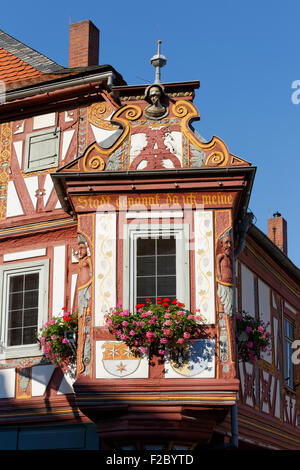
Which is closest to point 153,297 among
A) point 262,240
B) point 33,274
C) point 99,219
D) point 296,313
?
point 99,219

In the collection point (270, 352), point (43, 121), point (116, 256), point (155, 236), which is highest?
point (43, 121)

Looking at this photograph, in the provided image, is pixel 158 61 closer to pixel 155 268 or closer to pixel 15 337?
pixel 155 268

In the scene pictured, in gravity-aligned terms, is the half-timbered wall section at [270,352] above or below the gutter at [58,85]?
below

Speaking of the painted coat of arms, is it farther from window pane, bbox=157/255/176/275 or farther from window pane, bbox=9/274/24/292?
window pane, bbox=9/274/24/292

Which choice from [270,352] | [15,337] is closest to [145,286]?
[15,337]

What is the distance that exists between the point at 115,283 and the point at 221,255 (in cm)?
161

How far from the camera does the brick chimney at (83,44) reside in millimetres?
17141

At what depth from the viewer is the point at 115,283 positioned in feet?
43.5

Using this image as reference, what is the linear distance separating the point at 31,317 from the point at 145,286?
8.09 feet

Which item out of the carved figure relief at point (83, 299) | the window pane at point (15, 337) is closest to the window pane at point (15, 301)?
the window pane at point (15, 337)

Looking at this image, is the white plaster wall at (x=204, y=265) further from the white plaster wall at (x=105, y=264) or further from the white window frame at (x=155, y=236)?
the white plaster wall at (x=105, y=264)

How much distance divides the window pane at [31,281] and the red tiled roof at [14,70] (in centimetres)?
384

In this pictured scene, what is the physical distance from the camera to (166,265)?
13.4 m

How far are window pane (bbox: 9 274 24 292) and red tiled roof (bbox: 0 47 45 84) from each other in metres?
3.82
